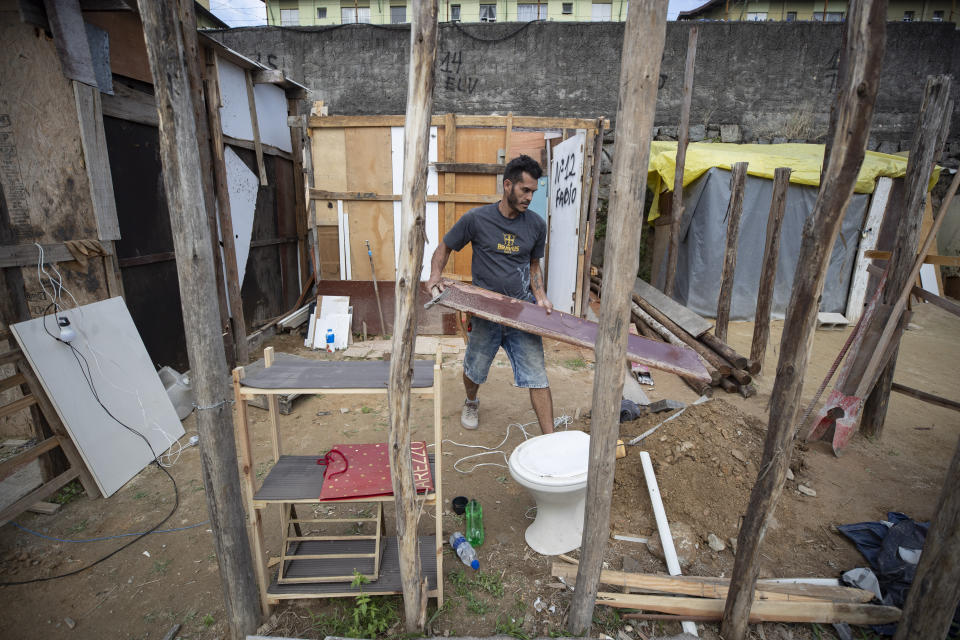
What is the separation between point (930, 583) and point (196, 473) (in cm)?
417

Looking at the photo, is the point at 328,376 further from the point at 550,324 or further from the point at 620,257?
the point at 550,324

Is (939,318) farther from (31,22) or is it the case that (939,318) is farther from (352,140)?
(31,22)

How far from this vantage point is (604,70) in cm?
916

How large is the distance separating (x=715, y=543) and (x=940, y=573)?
1.05 meters

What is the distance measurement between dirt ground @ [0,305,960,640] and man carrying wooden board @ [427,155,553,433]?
749 millimetres

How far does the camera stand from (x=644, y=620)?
2.23 m

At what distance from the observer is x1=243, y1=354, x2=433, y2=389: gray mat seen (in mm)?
1951

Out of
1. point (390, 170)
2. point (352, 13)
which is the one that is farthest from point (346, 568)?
point (352, 13)

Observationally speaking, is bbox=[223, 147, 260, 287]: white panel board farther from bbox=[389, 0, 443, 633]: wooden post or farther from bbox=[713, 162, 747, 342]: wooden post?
bbox=[713, 162, 747, 342]: wooden post

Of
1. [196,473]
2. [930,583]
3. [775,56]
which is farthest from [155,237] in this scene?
[775,56]

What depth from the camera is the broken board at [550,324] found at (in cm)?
305

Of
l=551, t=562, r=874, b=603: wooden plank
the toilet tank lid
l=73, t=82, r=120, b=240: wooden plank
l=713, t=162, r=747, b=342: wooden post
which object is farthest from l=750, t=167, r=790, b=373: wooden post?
l=73, t=82, r=120, b=240: wooden plank

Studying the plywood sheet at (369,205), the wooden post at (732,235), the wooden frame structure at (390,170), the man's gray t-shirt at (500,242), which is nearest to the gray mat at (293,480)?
the man's gray t-shirt at (500,242)

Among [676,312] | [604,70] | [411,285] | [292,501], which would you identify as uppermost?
[604,70]
